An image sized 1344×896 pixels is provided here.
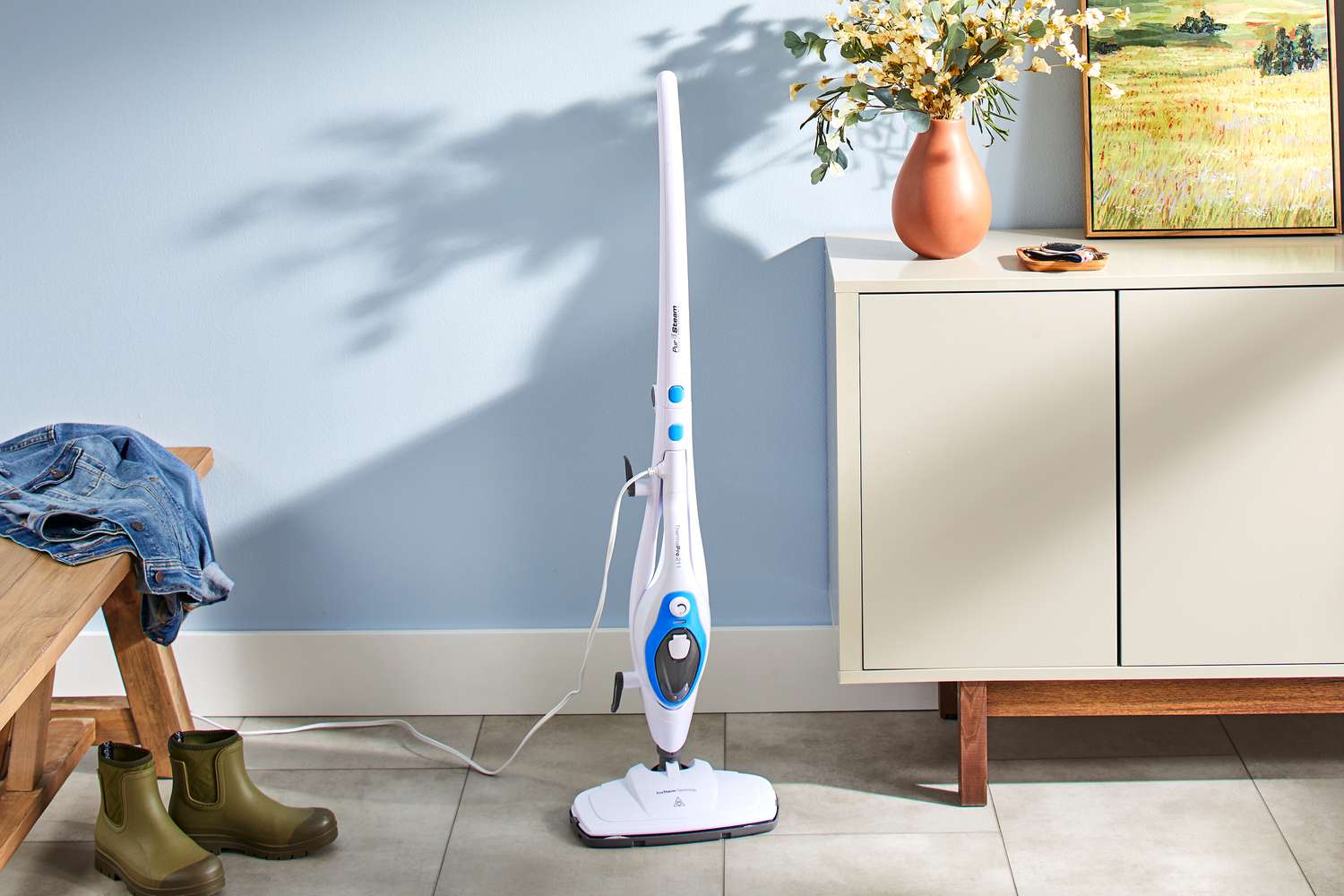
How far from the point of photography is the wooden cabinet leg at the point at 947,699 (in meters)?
2.55

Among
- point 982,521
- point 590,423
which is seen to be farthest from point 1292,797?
point 590,423

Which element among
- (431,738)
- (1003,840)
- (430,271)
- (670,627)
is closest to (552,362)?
(430,271)

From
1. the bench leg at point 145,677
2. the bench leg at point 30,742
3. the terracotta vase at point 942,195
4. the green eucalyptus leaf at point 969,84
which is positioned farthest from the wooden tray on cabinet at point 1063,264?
the bench leg at point 30,742

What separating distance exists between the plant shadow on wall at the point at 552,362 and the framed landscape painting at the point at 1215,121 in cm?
52

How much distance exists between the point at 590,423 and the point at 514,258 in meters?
0.32

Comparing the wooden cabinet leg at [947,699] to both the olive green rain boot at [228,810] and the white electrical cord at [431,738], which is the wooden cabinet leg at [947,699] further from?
the olive green rain boot at [228,810]

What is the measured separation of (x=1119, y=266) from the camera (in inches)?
83.5

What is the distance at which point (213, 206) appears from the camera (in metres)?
2.48

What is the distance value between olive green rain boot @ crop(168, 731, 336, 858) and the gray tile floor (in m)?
0.03

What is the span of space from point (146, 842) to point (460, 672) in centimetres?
70

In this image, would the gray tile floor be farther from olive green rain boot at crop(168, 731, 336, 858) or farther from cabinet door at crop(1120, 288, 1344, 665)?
cabinet door at crop(1120, 288, 1344, 665)

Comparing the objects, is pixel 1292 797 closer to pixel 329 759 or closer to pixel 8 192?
pixel 329 759

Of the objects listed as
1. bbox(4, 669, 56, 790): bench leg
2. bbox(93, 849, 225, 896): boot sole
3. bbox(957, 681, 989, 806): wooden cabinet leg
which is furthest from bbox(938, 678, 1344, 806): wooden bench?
bbox(4, 669, 56, 790): bench leg

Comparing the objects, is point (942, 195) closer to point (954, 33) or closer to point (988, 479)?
point (954, 33)
